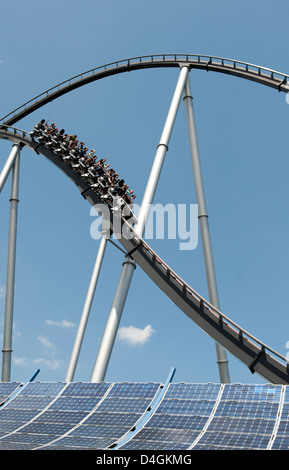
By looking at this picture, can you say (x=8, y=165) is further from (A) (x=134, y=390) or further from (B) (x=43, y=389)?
(A) (x=134, y=390)

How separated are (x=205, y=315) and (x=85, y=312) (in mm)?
7242

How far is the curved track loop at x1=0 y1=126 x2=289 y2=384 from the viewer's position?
1067cm

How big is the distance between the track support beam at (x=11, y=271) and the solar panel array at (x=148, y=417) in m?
5.69

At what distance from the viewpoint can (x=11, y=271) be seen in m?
18.9

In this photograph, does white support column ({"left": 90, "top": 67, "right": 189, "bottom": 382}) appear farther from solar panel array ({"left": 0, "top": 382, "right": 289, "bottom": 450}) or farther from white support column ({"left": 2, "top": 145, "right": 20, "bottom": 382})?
white support column ({"left": 2, "top": 145, "right": 20, "bottom": 382})

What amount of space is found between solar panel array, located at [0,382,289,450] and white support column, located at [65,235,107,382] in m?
6.01

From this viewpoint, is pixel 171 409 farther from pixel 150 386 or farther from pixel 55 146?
pixel 55 146

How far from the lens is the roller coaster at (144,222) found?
1102cm

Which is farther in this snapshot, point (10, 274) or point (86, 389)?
point (10, 274)

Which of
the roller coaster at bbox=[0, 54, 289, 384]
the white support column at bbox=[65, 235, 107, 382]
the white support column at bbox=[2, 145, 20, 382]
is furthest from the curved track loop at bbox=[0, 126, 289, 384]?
the white support column at bbox=[2, 145, 20, 382]

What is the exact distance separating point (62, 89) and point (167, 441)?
61.0ft

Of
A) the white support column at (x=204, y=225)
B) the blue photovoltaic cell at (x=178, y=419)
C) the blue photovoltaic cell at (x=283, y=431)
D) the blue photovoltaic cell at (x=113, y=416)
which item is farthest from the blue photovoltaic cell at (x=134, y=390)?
the white support column at (x=204, y=225)

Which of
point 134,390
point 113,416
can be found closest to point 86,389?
point 134,390

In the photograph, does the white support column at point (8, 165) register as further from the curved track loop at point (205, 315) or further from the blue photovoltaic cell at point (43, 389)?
the blue photovoltaic cell at point (43, 389)
